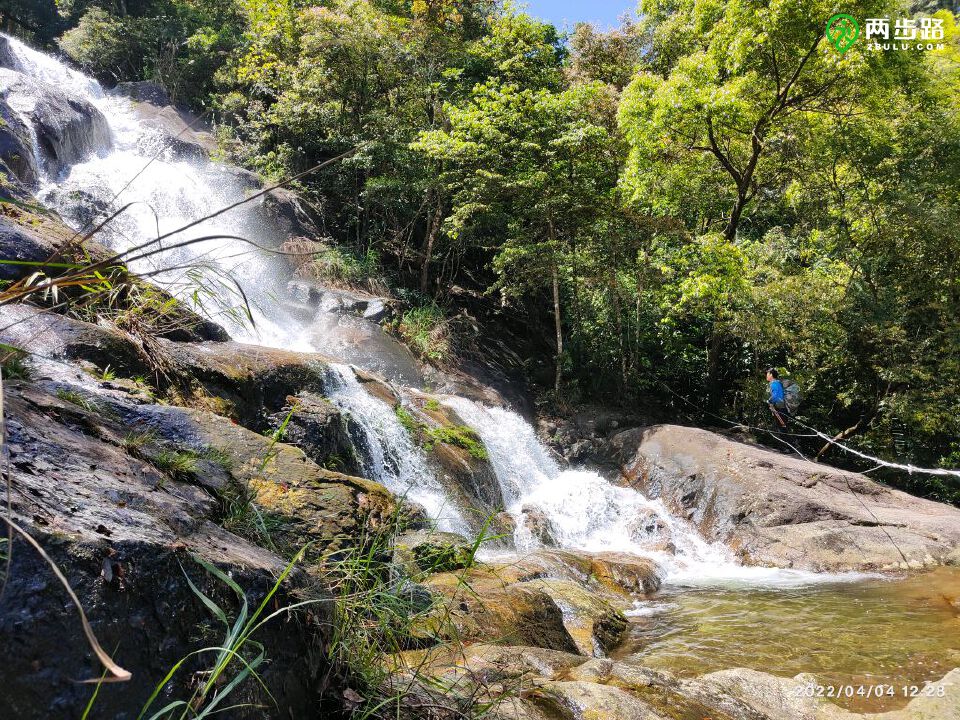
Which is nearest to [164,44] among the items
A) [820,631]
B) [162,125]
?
[162,125]

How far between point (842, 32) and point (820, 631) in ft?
33.9

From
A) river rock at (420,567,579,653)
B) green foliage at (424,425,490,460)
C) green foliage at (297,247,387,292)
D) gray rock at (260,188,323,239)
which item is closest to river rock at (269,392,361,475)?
green foliage at (424,425,490,460)

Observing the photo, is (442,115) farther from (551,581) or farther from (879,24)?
(551,581)

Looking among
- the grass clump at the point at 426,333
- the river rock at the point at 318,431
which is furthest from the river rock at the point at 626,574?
the grass clump at the point at 426,333

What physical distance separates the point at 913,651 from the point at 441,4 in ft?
55.4

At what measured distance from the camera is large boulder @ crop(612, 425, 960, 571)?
8086 millimetres

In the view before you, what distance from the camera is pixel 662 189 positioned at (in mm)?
12477

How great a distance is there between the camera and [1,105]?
1256 cm

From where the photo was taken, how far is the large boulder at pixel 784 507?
8.09 m

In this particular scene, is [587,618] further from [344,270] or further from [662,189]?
[344,270]

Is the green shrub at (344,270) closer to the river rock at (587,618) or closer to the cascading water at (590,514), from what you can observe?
the cascading water at (590,514)

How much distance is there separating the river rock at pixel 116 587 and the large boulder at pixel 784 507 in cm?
741

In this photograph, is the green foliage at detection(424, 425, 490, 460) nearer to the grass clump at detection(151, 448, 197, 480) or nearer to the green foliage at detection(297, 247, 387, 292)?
the grass clump at detection(151, 448, 197, 480)

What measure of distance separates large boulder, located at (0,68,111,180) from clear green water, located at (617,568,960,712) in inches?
606
